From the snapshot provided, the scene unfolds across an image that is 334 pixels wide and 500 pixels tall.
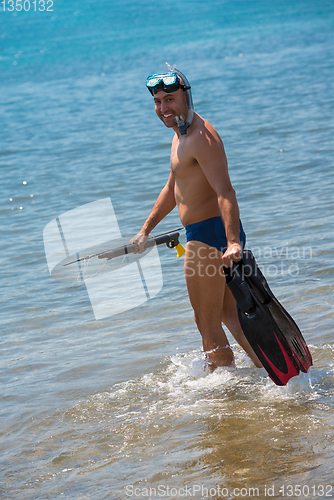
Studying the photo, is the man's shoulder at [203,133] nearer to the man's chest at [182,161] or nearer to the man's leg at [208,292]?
the man's chest at [182,161]

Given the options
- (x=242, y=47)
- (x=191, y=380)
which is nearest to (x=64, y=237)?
(x=191, y=380)

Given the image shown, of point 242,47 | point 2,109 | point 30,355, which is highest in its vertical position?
point 242,47

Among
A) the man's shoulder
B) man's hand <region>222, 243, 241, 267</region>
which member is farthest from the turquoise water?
the man's shoulder

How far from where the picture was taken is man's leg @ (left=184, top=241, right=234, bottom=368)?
3438mm

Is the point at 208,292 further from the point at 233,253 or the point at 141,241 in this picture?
the point at 141,241

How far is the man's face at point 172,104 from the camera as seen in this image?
3.43 metres

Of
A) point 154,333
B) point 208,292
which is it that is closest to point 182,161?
point 208,292

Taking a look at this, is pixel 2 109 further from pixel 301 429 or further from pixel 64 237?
pixel 301 429

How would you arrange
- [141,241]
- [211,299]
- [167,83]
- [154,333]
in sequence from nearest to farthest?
[167,83] → [211,299] → [141,241] → [154,333]

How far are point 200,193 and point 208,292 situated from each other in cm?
58

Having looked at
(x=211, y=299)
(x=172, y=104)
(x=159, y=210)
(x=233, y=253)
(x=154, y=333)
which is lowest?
(x=154, y=333)

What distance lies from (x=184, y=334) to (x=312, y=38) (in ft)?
92.4

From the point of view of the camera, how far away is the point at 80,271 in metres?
6.42

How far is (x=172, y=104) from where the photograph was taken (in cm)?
343
